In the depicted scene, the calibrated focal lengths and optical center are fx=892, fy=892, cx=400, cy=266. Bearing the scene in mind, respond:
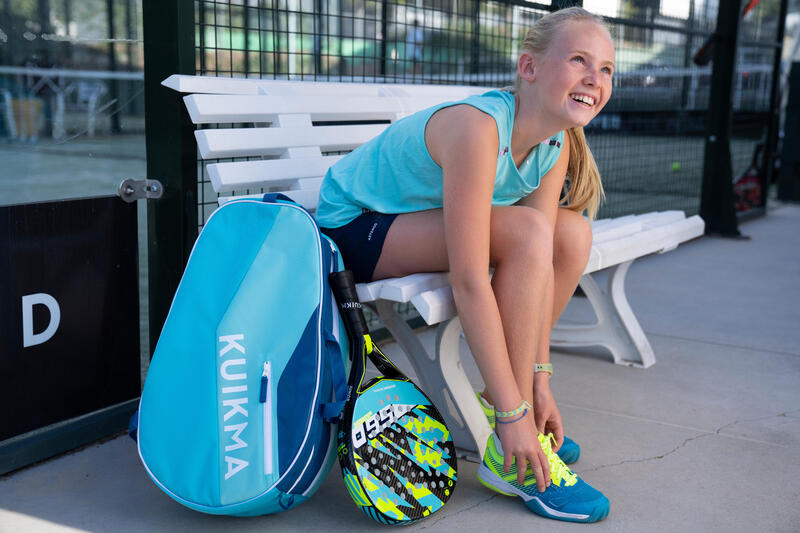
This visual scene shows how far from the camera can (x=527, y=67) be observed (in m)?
2.19

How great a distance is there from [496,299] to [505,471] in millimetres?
402

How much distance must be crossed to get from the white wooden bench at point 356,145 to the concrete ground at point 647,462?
13 centimetres

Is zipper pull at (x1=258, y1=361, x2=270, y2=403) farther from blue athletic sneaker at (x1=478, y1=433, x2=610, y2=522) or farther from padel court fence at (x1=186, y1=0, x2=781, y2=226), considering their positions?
padel court fence at (x1=186, y1=0, x2=781, y2=226)

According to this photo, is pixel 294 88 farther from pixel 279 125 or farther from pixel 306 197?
pixel 306 197

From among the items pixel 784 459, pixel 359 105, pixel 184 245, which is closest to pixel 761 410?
pixel 784 459

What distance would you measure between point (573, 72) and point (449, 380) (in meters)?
0.82

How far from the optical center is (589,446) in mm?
2504

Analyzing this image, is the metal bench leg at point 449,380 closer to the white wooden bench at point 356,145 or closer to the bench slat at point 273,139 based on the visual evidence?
the white wooden bench at point 356,145

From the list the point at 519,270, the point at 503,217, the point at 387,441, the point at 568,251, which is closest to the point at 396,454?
the point at 387,441

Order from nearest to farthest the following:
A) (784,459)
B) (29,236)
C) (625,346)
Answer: (29,236) < (784,459) < (625,346)

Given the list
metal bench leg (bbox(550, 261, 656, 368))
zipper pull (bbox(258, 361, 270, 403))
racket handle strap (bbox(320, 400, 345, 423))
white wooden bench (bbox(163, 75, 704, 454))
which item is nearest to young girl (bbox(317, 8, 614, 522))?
white wooden bench (bbox(163, 75, 704, 454))

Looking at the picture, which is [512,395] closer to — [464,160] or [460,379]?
[460,379]

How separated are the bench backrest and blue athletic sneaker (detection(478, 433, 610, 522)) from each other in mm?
963

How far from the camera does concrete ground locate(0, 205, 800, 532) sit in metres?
2.02
